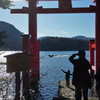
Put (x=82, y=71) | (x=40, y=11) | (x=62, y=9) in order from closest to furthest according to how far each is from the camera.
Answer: (x=82, y=71) → (x=62, y=9) → (x=40, y=11)

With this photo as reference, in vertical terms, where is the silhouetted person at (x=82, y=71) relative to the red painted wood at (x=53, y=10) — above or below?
below

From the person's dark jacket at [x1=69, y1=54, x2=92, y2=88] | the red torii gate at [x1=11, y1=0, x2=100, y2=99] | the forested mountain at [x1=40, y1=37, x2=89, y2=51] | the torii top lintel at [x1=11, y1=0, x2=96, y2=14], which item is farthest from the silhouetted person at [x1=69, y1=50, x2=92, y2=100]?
the forested mountain at [x1=40, y1=37, x2=89, y2=51]

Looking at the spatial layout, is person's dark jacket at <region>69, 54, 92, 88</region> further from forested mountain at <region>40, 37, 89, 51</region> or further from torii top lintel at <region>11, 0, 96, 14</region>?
forested mountain at <region>40, 37, 89, 51</region>

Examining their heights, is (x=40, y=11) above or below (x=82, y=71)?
above

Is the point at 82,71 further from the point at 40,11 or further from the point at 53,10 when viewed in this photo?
the point at 40,11

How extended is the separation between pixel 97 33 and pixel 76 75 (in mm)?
5875

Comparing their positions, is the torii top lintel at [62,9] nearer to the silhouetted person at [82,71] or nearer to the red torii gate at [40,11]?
the red torii gate at [40,11]

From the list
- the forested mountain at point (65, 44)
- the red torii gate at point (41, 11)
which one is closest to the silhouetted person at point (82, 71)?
the red torii gate at point (41, 11)

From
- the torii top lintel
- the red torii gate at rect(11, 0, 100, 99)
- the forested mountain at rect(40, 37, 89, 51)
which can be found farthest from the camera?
the forested mountain at rect(40, 37, 89, 51)

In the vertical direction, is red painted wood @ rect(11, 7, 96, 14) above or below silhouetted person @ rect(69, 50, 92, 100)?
above

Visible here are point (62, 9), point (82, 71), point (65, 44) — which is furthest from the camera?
point (65, 44)

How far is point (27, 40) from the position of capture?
7.29 m

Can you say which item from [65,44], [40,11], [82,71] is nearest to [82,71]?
[82,71]

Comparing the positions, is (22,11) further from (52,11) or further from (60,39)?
(60,39)
